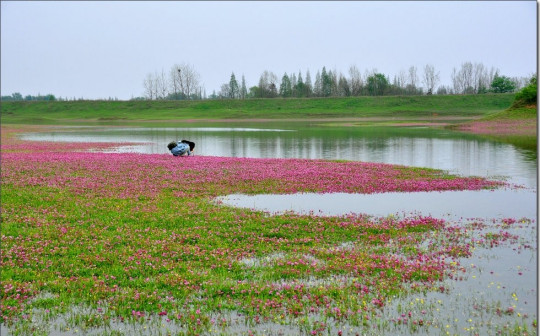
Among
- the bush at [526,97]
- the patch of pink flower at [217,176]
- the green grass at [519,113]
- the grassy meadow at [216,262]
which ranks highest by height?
the bush at [526,97]

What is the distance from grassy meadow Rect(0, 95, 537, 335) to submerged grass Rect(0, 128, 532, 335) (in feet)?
0.11

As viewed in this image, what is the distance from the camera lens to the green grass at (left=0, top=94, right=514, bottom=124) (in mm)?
123375

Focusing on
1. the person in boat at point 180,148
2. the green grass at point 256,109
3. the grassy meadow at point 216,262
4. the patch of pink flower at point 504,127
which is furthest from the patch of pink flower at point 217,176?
the green grass at point 256,109

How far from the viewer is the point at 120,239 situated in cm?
1238

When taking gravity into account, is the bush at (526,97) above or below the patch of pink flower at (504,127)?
above

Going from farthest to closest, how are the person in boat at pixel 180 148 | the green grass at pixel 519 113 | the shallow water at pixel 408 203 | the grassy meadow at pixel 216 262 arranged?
1. the green grass at pixel 519 113
2. the person in boat at pixel 180 148
3. the shallow water at pixel 408 203
4. the grassy meadow at pixel 216 262

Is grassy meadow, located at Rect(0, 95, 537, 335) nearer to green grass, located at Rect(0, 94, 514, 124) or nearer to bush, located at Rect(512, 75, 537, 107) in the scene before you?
bush, located at Rect(512, 75, 537, 107)

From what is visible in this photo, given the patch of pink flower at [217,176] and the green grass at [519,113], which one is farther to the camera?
the green grass at [519,113]

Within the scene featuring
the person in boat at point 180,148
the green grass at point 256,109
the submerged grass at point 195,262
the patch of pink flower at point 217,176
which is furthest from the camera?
the green grass at point 256,109

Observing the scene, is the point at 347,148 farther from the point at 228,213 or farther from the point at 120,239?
the point at 120,239

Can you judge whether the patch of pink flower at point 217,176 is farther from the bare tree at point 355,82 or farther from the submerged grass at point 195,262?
the bare tree at point 355,82

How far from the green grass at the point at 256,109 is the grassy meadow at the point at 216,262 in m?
104

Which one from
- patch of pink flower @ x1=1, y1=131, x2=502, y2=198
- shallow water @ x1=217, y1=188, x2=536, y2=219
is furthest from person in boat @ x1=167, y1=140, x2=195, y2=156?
shallow water @ x1=217, y1=188, x2=536, y2=219

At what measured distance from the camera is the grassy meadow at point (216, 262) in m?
8.13
